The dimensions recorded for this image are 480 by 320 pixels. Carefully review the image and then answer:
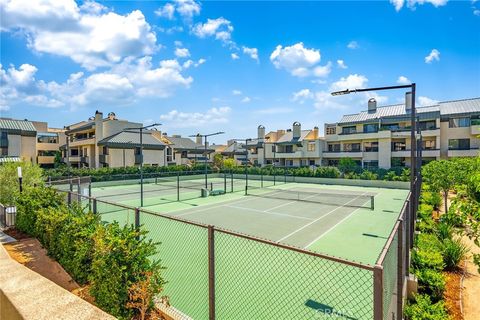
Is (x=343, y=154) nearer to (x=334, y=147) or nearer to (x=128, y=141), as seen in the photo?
(x=334, y=147)

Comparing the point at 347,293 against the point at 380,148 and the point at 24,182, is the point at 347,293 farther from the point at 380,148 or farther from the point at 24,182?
the point at 380,148

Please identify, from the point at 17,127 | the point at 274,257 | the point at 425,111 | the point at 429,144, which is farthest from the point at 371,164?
the point at 17,127

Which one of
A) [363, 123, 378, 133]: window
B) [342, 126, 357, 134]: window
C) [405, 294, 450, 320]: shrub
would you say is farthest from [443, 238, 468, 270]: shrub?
[342, 126, 357, 134]: window

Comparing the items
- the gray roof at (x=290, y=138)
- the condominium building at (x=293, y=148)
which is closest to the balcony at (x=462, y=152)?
the condominium building at (x=293, y=148)

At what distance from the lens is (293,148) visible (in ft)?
176

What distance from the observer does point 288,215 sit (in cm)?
1717

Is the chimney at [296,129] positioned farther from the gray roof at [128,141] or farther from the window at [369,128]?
the gray roof at [128,141]

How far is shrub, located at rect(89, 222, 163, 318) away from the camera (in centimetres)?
446

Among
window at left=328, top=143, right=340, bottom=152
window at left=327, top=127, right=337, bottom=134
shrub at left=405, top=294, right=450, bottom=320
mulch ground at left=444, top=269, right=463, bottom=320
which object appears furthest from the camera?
window at left=327, top=127, right=337, bottom=134

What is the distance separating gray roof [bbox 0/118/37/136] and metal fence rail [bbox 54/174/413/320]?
47.0 meters

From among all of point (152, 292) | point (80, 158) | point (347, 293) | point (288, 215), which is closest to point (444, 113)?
point (288, 215)

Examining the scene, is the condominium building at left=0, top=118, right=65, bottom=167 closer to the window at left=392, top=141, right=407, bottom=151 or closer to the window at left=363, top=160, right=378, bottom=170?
the window at left=363, top=160, right=378, bottom=170

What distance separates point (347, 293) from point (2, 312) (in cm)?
703

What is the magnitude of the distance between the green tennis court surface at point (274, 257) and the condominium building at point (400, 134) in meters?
24.3
